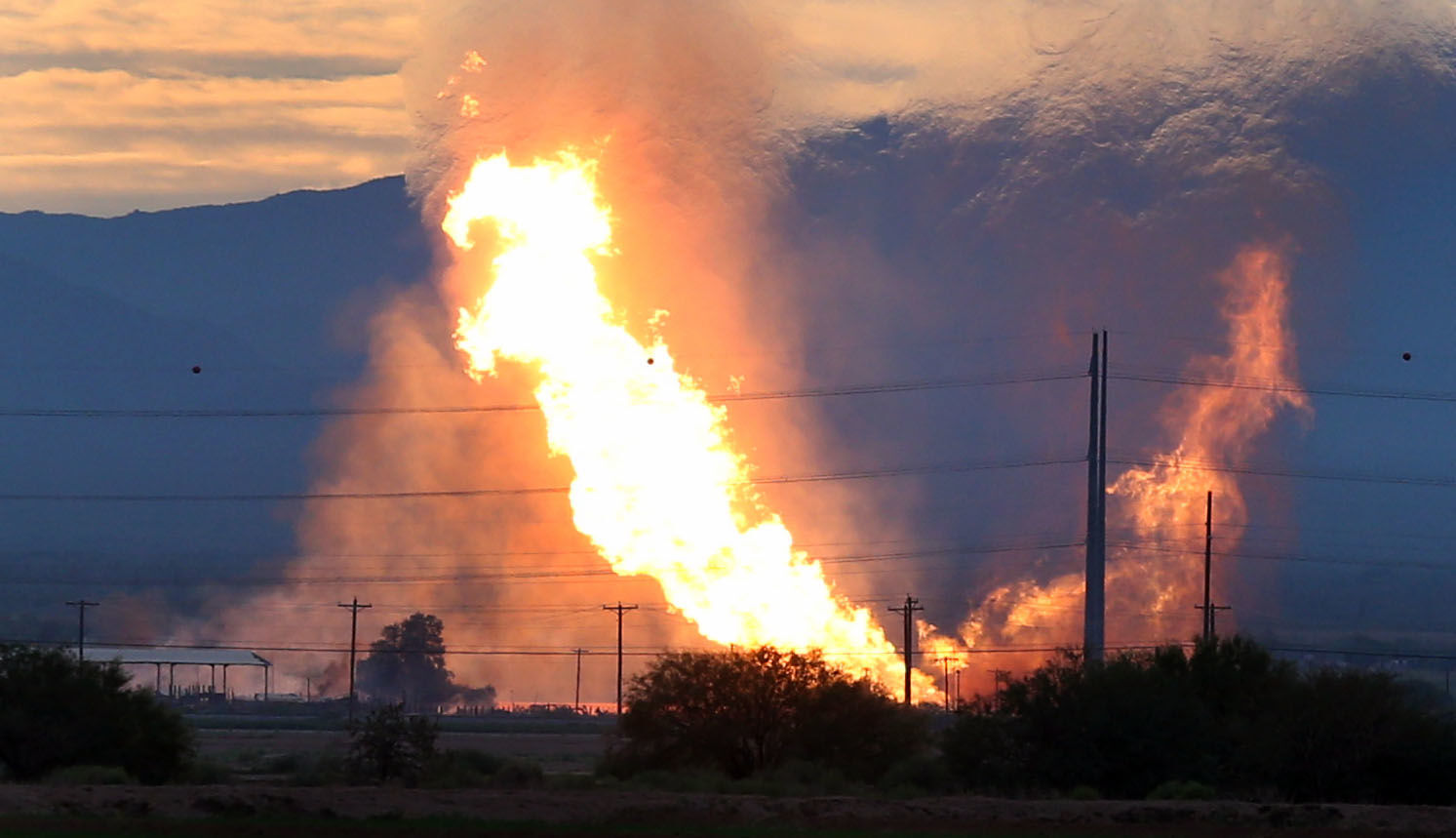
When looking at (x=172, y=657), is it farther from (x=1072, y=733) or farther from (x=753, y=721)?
(x=1072, y=733)

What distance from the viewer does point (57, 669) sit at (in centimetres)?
8594

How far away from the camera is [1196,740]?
271 feet

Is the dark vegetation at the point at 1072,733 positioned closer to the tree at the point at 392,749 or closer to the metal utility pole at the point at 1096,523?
the tree at the point at 392,749

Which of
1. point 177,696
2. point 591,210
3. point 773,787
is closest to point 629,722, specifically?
point 773,787

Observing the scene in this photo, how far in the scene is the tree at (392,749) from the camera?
8844 centimetres

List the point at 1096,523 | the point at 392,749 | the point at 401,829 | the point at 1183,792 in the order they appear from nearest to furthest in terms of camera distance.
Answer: the point at 401,829, the point at 1183,792, the point at 392,749, the point at 1096,523

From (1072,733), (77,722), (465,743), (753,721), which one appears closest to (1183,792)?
(1072,733)

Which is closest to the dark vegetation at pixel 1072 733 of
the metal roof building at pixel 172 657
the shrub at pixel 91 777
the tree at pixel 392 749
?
the tree at pixel 392 749

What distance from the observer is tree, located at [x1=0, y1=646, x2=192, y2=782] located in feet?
270

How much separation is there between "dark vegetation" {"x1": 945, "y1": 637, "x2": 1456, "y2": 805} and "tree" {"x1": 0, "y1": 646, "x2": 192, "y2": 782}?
2808 cm

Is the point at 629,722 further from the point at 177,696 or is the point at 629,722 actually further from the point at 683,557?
the point at 177,696

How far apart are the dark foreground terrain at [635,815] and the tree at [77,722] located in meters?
11.2

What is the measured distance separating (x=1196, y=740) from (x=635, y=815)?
2313cm

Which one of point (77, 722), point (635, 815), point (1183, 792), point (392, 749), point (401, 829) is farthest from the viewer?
point (392, 749)
